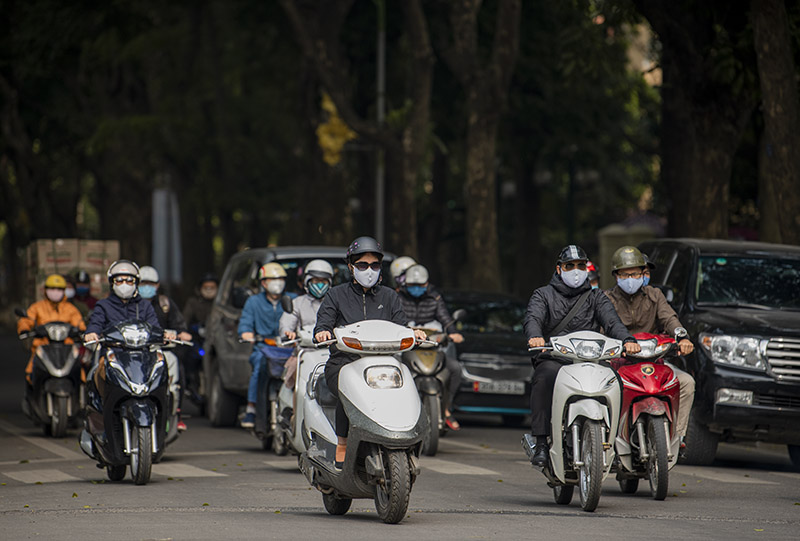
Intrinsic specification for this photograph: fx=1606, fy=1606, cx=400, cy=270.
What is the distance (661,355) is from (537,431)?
1.18m

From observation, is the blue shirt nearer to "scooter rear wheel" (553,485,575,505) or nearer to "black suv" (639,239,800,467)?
"black suv" (639,239,800,467)

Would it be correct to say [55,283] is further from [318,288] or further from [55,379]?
[318,288]

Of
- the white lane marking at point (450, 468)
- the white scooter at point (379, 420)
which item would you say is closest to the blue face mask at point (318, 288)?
the white lane marking at point (450, 468)

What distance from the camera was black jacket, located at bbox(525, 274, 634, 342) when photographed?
10.9m

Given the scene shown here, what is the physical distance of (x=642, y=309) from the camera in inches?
482

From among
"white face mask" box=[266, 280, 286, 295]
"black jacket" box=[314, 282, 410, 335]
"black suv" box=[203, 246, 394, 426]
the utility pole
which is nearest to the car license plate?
"black suv" box=[203, 246, 394, 426]

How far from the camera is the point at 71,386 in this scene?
16.7 metres

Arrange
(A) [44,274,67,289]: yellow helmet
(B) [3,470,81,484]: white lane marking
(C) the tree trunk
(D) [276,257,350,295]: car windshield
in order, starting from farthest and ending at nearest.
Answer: (C) the tree trunk, (D) [276,257,350,295]: car windshield, (A) [44,274,67,289]: yellow helmet, (B) [3,470,81,484]: white lane marking

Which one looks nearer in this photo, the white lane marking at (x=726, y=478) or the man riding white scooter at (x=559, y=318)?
the man riding white scooter at (x=559, y=318)

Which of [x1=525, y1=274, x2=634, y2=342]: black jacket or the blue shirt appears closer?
[x1=525, y1=274, x2=634, y2=342]: black jacket

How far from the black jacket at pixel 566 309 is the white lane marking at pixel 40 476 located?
13.5 ft

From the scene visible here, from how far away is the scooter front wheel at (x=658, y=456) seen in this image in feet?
36.0

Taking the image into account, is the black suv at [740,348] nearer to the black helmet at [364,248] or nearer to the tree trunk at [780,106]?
the tree trunk at [780,106]

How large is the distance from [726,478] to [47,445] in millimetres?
6676
